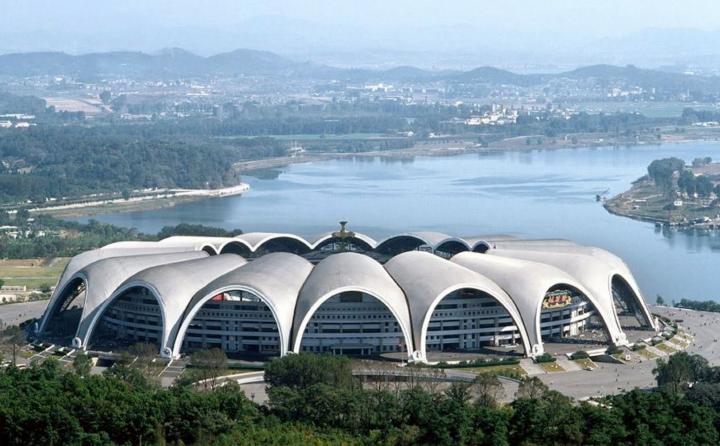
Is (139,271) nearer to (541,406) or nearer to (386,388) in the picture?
(386,388)

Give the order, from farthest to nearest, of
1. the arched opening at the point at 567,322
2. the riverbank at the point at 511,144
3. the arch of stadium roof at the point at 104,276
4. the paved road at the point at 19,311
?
1. the riverbank at the point at 511,144
2. the paved road at the point at 19,311
3. the arched opening at the point at 567,322
4. the arch of stadium roof at the point at 104,276

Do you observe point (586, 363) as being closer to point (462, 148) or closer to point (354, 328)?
point (354, 328)

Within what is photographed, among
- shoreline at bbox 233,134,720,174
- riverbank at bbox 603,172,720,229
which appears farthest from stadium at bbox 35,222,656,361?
shoreline at bbox 233,134,720,174

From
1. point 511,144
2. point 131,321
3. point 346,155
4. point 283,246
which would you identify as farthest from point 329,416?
point 511,144

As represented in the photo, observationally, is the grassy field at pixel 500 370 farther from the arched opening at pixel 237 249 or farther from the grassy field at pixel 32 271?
the grassy field at pixel 32 271

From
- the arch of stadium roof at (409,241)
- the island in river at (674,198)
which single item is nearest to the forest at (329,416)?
the arch of stadium roof at (409,241)

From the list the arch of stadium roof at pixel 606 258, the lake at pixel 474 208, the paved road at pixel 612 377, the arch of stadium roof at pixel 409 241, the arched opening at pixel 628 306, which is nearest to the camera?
the paved road at pixel 612 377
